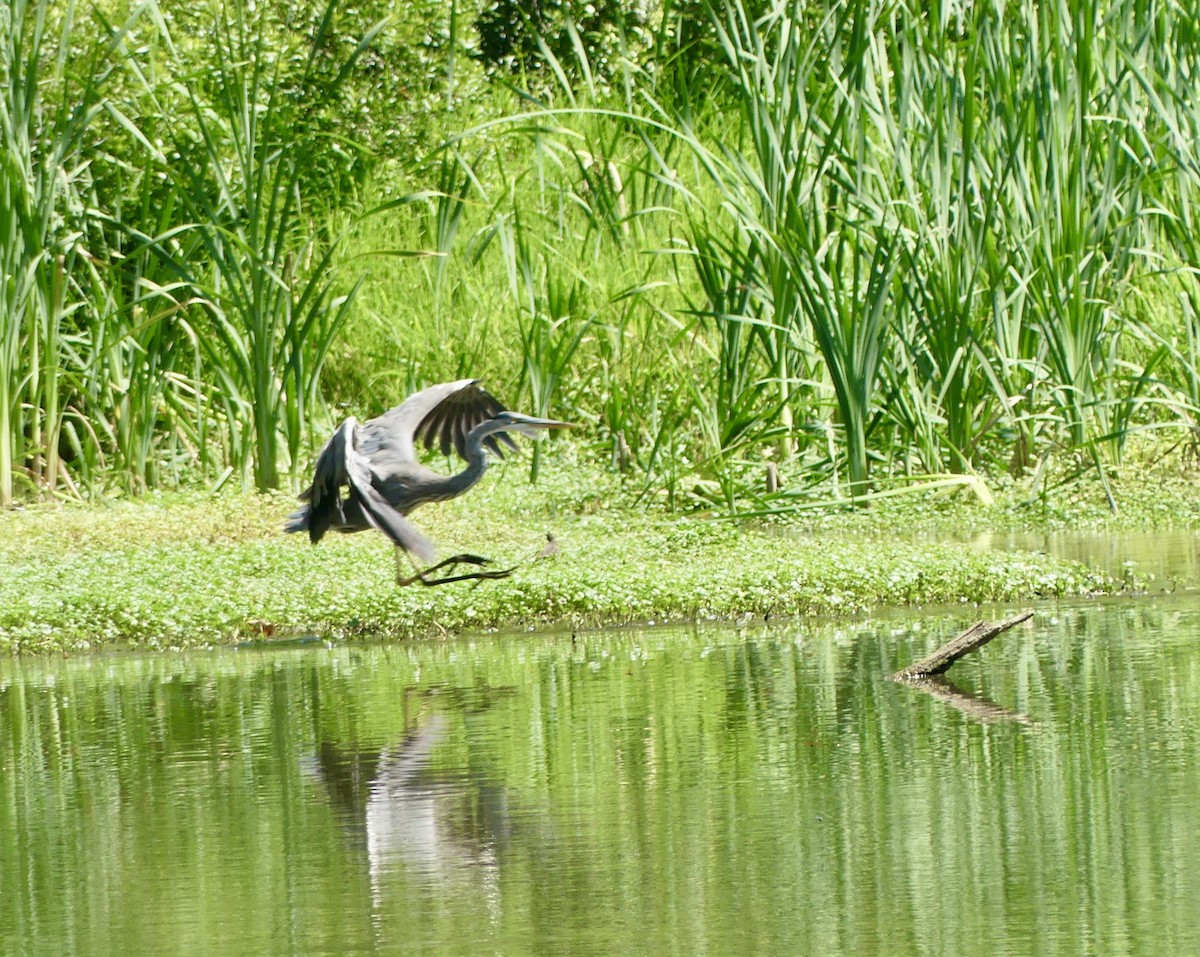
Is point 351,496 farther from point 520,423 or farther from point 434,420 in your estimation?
point 434,420

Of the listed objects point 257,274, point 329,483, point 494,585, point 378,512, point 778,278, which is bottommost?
point 494,585

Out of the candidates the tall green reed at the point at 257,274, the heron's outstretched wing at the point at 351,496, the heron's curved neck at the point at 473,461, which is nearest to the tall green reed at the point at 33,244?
the tall green reed at the point at 257,274

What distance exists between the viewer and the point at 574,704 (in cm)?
674

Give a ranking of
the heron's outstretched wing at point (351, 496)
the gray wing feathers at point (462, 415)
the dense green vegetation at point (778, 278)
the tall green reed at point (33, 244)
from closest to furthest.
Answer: the heron's outstretched wing at point (351, 496)
the gray wing feathers at point (462, 415)
the dense green vegetation at point (778, 278)
the tall green reed at point (33, 244)

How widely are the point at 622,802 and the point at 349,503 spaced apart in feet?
13.0

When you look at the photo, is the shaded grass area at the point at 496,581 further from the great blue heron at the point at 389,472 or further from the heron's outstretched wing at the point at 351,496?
the heron's outstretched wing at the point at 351,496

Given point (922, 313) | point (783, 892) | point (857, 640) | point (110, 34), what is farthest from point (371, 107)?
point (783, 892)

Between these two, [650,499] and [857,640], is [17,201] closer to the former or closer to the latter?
[650,499]

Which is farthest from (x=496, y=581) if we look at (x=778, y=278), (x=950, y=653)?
(x=778, y=278)

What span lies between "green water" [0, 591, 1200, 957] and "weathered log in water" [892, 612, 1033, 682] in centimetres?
9

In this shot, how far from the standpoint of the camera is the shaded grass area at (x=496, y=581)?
880 centimetres

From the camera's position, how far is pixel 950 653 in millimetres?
6957

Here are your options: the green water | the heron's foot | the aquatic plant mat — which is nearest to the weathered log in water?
the green water

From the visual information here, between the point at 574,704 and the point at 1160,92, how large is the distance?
325 inches
